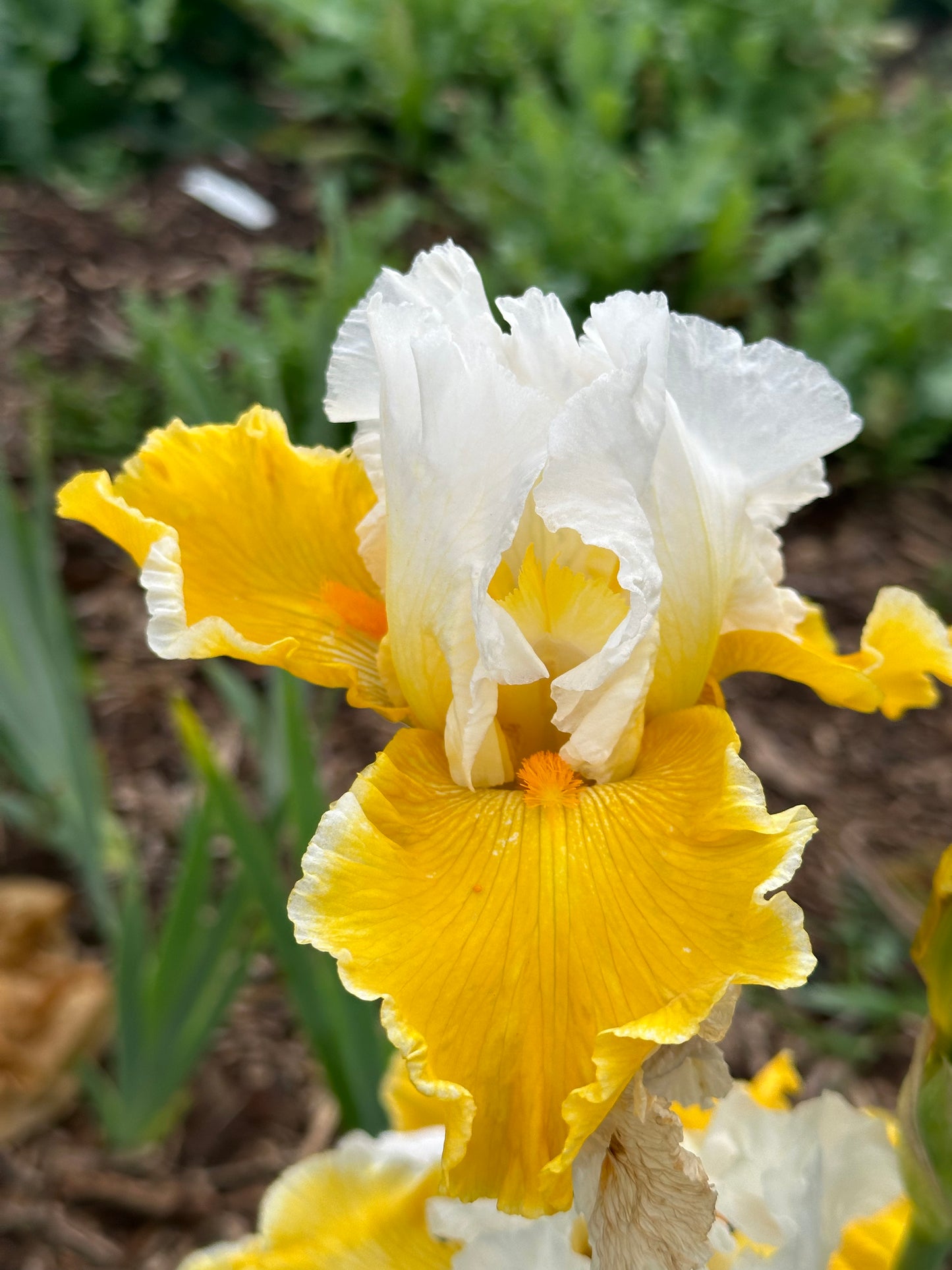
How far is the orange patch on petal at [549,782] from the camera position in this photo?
2.00 feet

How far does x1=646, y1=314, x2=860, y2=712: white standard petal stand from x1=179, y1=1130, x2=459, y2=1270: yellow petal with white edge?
1.06 ft

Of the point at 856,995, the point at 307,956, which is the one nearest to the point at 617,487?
the point at 307,956

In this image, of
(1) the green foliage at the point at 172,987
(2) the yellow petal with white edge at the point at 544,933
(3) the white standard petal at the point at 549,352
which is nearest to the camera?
(2) the yellow petal with white edge at the point at 544,933

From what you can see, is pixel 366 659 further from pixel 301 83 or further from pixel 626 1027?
pixel 301 83

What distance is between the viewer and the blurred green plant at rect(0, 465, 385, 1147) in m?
1.08

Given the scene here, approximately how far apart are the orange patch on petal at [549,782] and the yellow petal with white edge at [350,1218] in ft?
0.79

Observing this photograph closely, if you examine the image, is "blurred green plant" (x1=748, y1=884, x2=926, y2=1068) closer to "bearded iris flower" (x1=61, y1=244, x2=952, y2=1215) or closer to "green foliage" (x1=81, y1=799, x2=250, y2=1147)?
"green foliage" (x1=81, y1=799, x2=250, y2=1147)

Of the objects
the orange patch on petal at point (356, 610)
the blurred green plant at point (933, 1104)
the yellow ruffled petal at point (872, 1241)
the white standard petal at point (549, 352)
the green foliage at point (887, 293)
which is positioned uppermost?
the white standard petal at point (549, 352)

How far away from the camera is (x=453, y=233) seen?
3.23m

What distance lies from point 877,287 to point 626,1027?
2459 mm

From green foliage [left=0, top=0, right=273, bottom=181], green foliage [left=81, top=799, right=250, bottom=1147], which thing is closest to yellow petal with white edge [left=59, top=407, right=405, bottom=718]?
green foliage [left=81, top=799, right=250, bottom=1147]

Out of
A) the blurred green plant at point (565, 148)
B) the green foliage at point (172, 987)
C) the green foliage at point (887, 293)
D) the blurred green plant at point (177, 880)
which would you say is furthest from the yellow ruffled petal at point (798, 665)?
the green foliage at point (887, 293)

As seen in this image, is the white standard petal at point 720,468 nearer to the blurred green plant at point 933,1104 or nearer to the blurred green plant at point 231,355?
the blurred green plant at point 933,1104

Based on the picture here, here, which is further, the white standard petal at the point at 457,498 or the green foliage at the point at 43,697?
the green foliage at the point at 43,697
